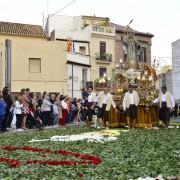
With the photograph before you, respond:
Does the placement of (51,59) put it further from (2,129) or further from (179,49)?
(2,129)

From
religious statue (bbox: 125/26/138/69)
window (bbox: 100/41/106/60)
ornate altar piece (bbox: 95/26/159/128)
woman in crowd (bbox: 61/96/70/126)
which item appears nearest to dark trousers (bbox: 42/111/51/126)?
woman in crowd (bbox: 61/96/70/126)

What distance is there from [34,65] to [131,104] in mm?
29263

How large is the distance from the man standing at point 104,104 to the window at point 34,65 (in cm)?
2753

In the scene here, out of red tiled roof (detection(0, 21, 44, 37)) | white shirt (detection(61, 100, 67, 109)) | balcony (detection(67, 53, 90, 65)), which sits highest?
red tiled roof (detection(0, 21, 44, 37))

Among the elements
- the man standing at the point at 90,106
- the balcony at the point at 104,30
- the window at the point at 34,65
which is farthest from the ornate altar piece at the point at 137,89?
the balcony at the point at 104,30

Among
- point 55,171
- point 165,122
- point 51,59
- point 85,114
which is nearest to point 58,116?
point 85,114

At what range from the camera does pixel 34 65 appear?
51594 millimetres

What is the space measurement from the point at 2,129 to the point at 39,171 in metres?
13.4

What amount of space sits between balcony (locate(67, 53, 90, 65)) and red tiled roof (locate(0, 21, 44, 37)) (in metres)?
3.74

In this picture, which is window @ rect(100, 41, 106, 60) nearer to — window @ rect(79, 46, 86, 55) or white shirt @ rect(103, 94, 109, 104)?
window @ rect(79, 46, 86, 55)

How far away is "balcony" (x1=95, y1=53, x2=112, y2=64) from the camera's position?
59344mm

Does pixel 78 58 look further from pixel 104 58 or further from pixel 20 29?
pixel 20 29

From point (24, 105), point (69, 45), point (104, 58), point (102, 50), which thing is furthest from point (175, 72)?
point (24, 105)

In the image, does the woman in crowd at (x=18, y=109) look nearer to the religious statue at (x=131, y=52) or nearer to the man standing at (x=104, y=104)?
the man standing at (x=104, y=104)
